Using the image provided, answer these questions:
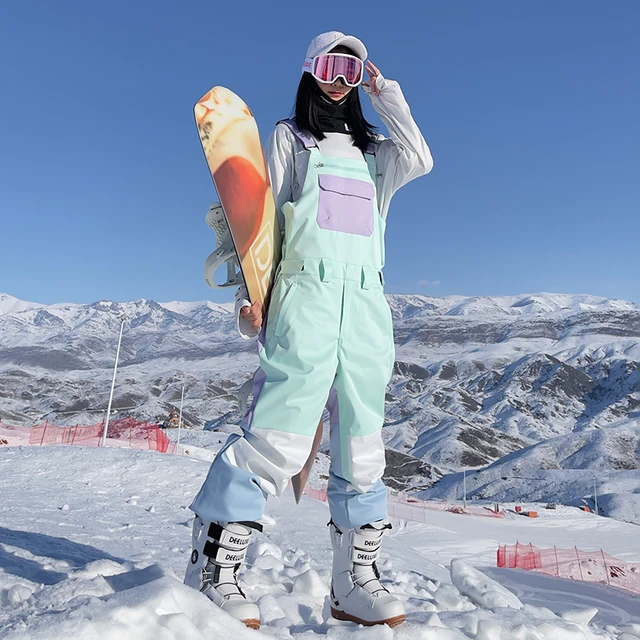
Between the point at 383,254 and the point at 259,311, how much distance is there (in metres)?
0.76

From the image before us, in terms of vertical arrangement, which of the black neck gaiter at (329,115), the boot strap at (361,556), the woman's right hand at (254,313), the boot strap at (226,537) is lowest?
the boot strap at (361,556)

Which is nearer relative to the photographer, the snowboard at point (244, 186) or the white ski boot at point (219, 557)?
the white ski boot at point (219, 557)

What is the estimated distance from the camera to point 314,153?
2924 mm

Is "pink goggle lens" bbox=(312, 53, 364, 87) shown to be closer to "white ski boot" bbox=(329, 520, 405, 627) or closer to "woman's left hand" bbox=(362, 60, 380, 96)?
"woman's left hand" bbox=(362, 60, 380, 96)

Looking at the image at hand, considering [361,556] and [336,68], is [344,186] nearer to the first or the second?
[336,68]

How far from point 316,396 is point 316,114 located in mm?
1594

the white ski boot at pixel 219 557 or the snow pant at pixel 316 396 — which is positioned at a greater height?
the snow pant at pixel 316 396

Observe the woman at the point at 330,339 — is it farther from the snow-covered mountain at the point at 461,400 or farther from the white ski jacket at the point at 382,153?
the snow-covered mountain at the point at 461,400

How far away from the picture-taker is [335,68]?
118 inches

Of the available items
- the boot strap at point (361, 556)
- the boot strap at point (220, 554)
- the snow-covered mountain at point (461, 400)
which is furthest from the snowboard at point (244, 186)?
the snow-covered mountain at point (461, 400)

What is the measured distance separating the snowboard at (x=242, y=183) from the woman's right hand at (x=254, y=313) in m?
0.03

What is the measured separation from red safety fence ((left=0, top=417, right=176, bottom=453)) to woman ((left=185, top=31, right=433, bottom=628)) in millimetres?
16566

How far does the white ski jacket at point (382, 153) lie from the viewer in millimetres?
2951

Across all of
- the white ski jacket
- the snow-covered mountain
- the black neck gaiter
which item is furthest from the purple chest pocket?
the snow-covered mountain
